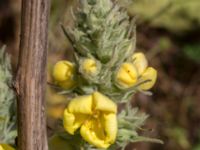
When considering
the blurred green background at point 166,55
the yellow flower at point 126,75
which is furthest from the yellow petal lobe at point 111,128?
the blurred green background at point 166,55

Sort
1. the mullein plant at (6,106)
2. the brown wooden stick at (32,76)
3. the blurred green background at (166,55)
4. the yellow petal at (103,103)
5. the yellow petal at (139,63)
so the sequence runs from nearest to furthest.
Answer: the brown wooden stick at (32,76)
the yellow petal at (103,103)
the mullein plant at (6,106)
the yellow petal at (139,63)
the blurred green background at (166,55)

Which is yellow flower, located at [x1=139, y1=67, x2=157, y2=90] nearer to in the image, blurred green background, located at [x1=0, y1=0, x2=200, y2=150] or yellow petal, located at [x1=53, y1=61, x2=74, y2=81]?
yellow petal, located at [x1=53, y1=61, x2=74, y2=81]

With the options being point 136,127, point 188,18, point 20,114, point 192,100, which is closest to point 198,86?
point 192,100

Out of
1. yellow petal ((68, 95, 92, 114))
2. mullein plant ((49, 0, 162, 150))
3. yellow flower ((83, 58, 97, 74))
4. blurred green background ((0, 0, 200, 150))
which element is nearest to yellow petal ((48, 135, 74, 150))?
mullein plant ((49, 0, 162, 150))

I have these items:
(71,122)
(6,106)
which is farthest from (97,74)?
(6,106)

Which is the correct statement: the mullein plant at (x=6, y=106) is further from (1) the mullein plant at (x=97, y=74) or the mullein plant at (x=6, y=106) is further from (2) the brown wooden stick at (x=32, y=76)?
(2) the brown wooden stick at (x=32, y=76)

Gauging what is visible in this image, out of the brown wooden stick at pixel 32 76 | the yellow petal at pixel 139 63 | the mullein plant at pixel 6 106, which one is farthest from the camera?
the yellow petal at pixel 139 63
